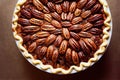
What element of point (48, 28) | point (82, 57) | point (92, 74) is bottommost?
point (92, 74)

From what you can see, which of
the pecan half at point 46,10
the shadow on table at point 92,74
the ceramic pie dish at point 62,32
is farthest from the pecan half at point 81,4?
the shadow on table at point 92,74

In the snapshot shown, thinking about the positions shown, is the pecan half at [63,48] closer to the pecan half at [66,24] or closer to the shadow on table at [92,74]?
the pecan half at [66,24]

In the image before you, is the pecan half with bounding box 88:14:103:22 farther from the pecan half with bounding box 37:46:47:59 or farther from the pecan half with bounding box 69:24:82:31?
the pecan half with bounding box 37:46:47:59

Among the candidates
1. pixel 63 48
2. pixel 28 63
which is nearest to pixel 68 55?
pixel 63 48

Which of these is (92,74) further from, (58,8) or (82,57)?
(58,8)
